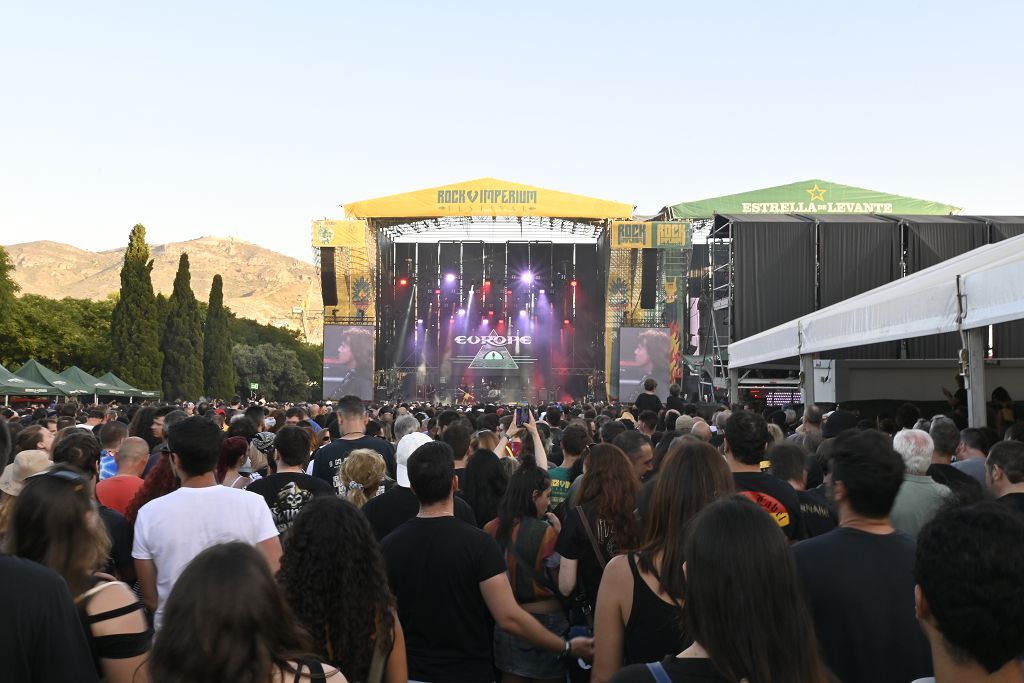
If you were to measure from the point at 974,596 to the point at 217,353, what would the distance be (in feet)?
171

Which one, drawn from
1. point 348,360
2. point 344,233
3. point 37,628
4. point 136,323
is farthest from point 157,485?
point 136,323

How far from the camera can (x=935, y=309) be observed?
8.79 metres

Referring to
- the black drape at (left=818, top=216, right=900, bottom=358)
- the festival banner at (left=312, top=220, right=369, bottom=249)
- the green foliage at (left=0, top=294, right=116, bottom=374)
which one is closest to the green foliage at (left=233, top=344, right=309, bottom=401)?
the green foliage at (left=0, top=294, right=116, bottom=374)

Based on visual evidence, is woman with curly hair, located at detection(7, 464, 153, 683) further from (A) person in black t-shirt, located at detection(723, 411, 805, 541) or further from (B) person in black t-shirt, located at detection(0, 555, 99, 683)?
(A) person in black t-shirt, located at detection(723, 411, 805, 541)

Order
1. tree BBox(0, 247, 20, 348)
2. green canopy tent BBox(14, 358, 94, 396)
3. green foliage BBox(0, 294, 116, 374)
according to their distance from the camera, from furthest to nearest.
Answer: green foliage BBox(0, 294, 116, 374), tree BBox(0, 247, 20, 348), green canopy tent BBox(14, 358, 94, 396)

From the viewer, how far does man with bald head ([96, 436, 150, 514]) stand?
4.88 m

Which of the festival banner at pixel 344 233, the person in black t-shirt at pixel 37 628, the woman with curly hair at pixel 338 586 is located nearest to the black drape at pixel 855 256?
the festival banner at pixel 344 233

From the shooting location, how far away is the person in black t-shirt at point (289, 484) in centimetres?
469

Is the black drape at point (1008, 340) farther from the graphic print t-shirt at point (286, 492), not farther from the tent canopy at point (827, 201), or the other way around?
the tent canopy at point (827, 201)

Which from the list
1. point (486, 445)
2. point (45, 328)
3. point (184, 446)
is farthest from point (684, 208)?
point (184, 446)

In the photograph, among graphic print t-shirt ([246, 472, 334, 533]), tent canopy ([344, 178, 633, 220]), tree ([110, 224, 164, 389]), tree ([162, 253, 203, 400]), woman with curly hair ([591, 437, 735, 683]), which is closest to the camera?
woman with curly hair ([591, 437, 735, 683])

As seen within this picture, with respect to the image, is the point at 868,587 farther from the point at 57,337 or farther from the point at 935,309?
the point at 57,337

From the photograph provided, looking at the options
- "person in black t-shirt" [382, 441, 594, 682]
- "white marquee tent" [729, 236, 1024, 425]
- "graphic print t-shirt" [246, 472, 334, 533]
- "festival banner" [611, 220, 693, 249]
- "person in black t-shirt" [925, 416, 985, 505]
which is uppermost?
"festival banner" [611, 220, 693, 249]

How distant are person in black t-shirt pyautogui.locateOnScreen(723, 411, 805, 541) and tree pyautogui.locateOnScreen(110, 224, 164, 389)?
132 ft
